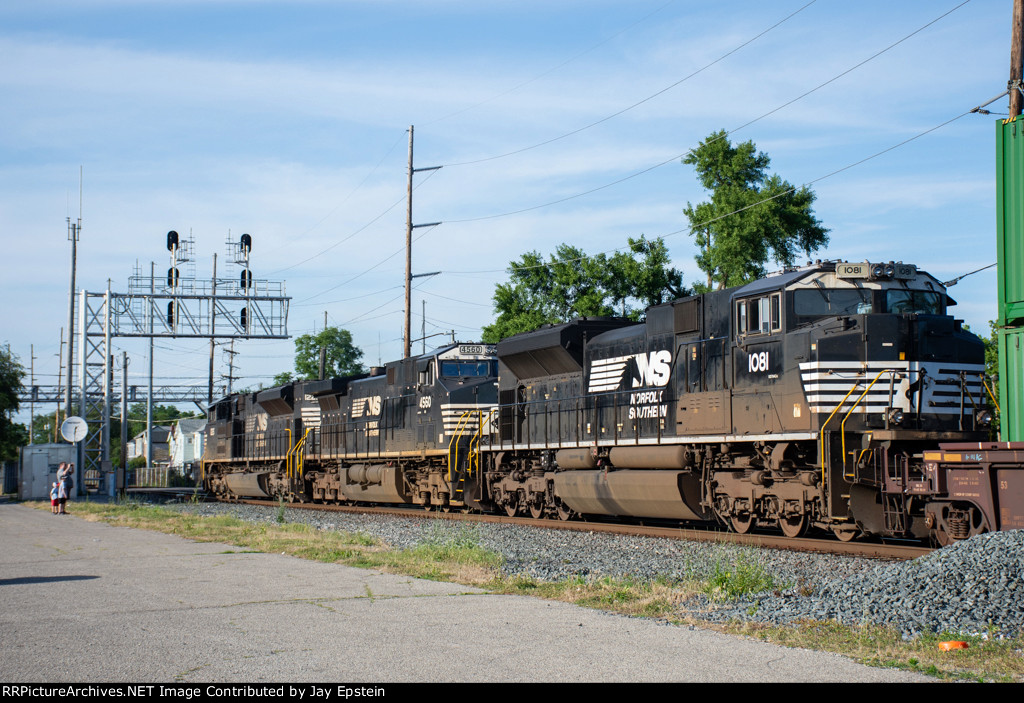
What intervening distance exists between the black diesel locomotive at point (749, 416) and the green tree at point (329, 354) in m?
62.0

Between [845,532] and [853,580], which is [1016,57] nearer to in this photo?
[845,532]

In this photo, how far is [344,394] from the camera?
107 ft

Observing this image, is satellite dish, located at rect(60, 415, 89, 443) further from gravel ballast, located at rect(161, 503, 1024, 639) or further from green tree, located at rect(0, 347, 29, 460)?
gravel ballast, located at rect(161, 503, 1024, 639)

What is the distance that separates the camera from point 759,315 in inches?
599

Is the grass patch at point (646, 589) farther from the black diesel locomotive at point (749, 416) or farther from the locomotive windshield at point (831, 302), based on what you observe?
the locomotive windshield at point (831, 302)

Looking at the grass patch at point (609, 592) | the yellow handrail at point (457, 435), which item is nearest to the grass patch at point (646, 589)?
the grass patch at point (609, 592)

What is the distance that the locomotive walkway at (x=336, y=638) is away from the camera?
21.0 feet

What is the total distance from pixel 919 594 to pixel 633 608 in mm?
2478

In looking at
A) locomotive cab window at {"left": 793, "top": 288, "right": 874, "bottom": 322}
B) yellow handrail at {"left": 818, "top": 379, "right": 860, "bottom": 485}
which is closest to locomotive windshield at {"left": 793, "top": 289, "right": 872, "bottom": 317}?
locomotive cab window at {"left": 793, "top": 288, "right": 874, "bottom": 322}

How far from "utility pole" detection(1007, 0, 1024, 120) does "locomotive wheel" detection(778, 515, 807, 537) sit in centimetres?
812

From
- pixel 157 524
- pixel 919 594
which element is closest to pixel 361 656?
pixel 919 594

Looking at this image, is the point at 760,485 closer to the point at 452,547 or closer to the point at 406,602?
the point at 452,547

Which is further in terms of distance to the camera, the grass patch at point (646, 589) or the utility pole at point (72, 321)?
the utility pole at point (72, 321)

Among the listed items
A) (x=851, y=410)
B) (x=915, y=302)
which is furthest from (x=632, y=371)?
(x=915, y=302)
